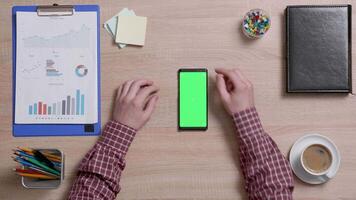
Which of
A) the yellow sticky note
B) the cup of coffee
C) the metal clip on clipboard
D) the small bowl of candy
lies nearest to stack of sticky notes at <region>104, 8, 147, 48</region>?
the yellow sticky note

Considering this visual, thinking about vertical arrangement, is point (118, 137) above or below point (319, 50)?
below

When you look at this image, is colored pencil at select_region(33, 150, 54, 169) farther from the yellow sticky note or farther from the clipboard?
the yellow sticky note

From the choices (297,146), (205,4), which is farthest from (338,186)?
(205,4)

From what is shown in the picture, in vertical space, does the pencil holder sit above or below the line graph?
below

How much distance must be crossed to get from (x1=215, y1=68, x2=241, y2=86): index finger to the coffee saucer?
0.66 ft

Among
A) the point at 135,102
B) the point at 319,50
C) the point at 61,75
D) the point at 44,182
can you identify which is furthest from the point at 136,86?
the point at 319,50

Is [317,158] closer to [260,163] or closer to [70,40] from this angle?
[260,163]

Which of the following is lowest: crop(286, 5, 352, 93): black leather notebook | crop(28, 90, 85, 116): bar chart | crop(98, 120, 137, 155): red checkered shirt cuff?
crop(98, 120, 137, 155): red checkered shirt cuff

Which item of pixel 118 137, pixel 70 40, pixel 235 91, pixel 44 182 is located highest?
pixel 70 40

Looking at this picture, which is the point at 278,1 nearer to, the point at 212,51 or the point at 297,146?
the point at 212,51

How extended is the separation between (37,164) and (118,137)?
187 mm

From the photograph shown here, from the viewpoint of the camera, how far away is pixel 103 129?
0.89m

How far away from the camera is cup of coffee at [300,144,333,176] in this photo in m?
0.83

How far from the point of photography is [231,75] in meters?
0.85
